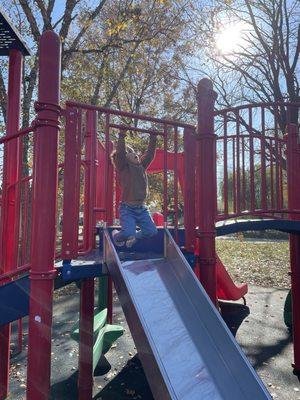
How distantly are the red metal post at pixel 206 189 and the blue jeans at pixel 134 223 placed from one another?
18.5 inches

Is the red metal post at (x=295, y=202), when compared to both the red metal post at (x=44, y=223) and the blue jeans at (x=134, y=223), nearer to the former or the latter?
the blue jeans at (x=134, y=223)

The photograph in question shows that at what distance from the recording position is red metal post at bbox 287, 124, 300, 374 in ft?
15.2

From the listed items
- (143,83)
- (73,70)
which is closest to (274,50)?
(143,83)

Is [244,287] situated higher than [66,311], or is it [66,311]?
[244,287]

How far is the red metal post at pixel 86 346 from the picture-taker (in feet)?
12.9

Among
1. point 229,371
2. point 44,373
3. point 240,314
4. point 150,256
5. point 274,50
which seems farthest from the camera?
point 274,50

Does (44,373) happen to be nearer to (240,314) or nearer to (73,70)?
(240,314)

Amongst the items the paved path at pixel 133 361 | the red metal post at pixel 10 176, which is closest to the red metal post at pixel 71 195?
the red metal post at pixel 10 176

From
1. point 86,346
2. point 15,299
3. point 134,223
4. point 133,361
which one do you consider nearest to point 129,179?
point 134,223

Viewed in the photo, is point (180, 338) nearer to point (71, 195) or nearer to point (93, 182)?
point (71, 195)

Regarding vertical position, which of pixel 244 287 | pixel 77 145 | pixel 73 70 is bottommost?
pixel 244 287

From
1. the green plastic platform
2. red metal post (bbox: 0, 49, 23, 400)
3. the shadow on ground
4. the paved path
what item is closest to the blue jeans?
red metal post (bbox: 0, 49, 23, 400)

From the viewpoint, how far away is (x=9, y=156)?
403cm

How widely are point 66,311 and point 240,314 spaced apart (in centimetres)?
372
